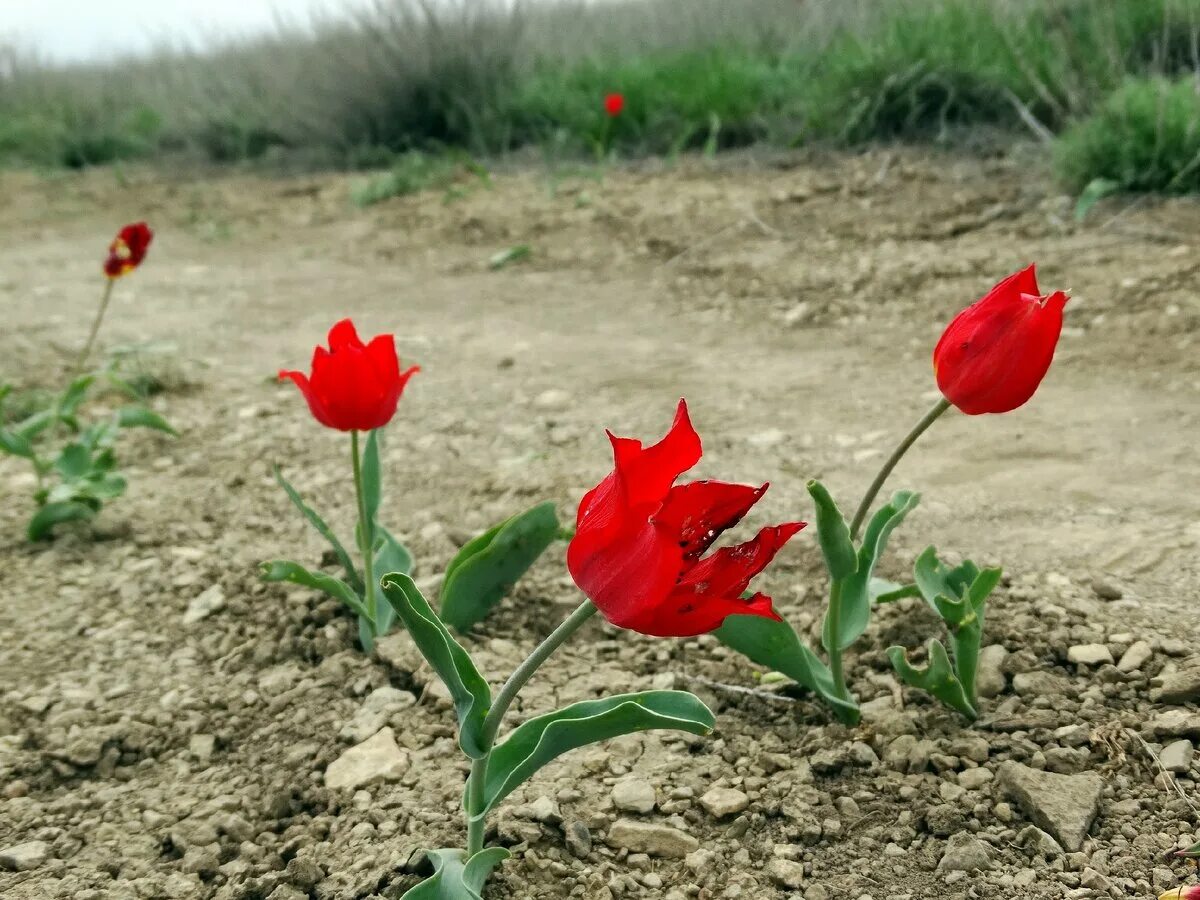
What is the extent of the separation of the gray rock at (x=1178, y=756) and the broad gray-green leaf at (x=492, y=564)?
2.73ft

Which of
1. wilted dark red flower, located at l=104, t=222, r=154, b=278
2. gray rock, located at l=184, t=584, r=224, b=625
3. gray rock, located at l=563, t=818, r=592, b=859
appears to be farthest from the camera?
wilted dark red flower, located at l=104, t=222, r=154, b=278

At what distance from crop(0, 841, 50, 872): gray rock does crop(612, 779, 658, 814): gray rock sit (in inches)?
26.7

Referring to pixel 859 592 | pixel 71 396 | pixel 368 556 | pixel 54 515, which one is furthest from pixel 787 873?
pixel 71 396

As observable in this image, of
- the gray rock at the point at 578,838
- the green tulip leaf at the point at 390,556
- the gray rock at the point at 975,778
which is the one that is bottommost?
the gray rock at the point at 975,778

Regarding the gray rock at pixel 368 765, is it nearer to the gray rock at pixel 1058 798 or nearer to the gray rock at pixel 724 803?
the gray rock at pixel 724 803

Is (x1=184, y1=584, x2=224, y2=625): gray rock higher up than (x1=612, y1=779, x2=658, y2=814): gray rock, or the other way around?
(x1=184, y1=584, x2=224, y2=625): gray rock

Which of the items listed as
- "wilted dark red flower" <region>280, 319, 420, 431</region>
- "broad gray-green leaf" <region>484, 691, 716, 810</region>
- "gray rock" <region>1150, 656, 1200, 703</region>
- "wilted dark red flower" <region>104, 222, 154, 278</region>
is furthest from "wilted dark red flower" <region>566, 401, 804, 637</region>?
"wilted dark red flower" <region>104, 222, 154, 278</region>

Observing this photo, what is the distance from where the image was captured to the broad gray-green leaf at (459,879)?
113cm

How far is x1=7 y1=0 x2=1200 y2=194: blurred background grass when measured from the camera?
4359mm

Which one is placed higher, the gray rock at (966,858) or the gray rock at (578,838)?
the gray rock at (578,838)

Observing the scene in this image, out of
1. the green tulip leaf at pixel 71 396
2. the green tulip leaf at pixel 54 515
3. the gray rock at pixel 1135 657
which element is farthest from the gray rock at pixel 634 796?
the green tulip leaf at pixel 71 396

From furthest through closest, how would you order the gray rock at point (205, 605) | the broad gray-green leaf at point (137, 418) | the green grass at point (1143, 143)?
the green grass at point (1143, 143)
the broad gray-green leaf at point (137, 418)
the gray rock at point (205, 605)

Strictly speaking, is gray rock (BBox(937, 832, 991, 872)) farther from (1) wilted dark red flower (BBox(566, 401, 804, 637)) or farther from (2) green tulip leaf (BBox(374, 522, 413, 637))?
(2) green tulip leaf (BBox(374, 522, 413, 637))

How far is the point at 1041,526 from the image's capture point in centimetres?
197
